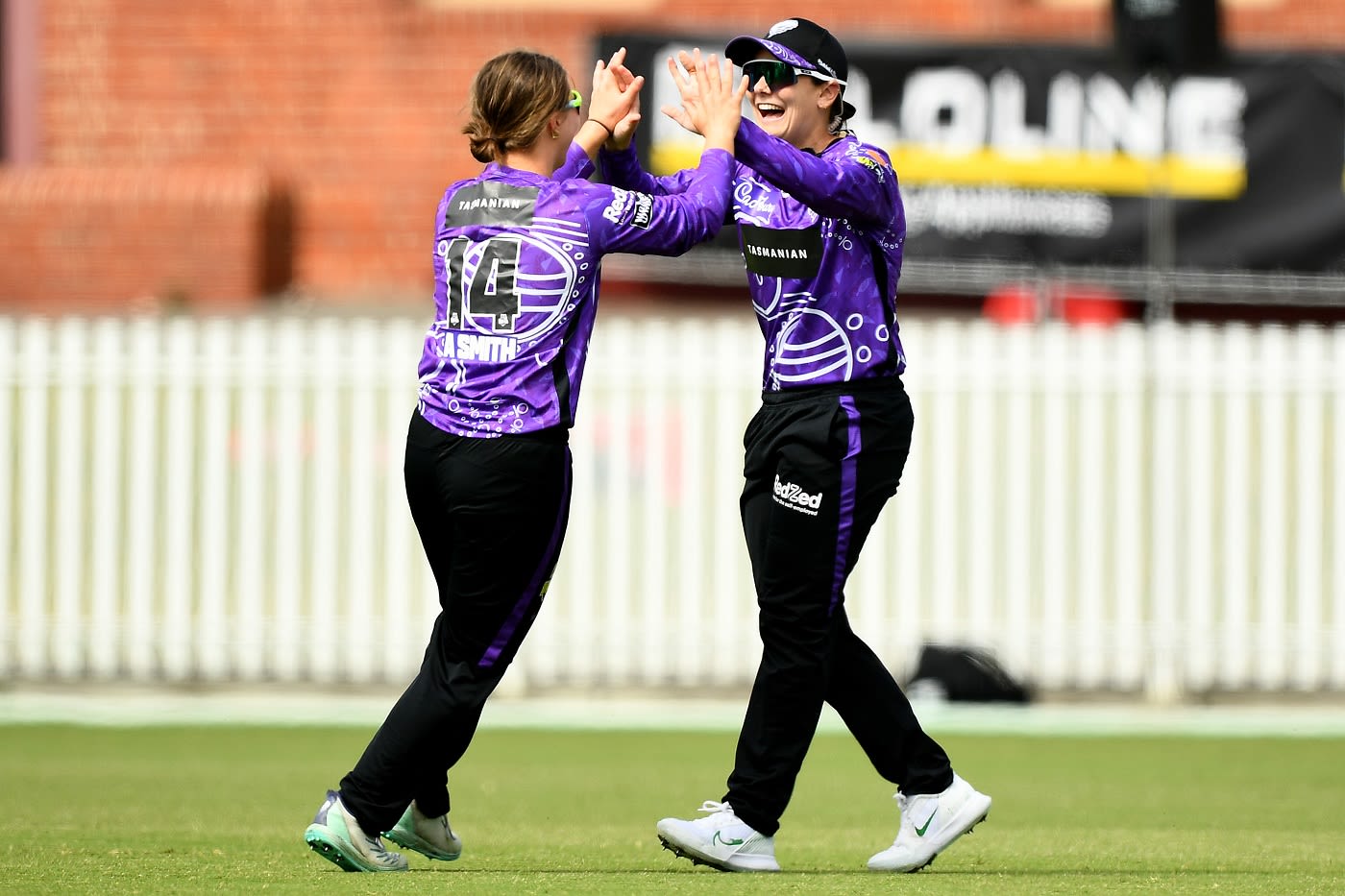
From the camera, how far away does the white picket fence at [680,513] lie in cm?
1098

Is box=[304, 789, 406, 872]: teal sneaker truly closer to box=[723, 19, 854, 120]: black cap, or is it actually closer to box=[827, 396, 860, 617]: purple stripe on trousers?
box=[827, 396, 860, 617]: purple stripe on trousers

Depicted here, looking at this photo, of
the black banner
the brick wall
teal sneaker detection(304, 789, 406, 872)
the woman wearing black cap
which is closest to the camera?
teal sneaker detection(304, 789, 406, 872)

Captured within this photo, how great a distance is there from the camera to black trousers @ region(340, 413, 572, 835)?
180 inches

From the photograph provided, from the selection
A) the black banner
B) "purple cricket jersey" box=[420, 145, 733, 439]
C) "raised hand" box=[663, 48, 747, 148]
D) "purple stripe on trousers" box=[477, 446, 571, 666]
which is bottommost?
"purple stripe on trousers" box=[477, 446, 571, 666]

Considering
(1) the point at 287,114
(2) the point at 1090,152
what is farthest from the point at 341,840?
(1) the point at 287,114

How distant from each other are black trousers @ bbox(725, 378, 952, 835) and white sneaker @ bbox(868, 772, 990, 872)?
298mm

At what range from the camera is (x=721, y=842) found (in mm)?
4734

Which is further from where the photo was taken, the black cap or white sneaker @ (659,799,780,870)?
the black cap

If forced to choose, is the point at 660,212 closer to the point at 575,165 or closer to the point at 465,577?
the point at 575,165

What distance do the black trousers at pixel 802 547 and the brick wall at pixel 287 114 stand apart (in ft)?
30.5

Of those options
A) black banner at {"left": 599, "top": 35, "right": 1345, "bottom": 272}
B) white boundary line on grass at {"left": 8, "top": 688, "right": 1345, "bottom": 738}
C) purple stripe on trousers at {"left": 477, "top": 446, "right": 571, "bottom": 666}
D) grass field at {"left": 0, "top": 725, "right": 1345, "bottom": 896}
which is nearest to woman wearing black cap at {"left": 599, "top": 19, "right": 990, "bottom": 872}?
grass field at {"left": 0, "top": 725, "right": 1345, "bottom": 896}

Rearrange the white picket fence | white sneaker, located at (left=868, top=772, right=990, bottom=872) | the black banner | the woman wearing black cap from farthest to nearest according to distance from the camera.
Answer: the black banner
the white picket fence
white sneaker, located at (left=868, top=772, right=990, bottom=872)
the woman wearing black cap

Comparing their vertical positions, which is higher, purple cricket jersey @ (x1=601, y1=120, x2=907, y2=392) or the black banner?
the black banner

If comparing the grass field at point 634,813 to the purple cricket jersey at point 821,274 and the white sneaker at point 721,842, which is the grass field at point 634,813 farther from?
the purple cricket jersey at point 821,274
